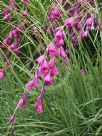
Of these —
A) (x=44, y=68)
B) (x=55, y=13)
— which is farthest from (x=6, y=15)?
(x=44, y=68)

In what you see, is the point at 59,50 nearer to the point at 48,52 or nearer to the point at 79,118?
the point at 48,52

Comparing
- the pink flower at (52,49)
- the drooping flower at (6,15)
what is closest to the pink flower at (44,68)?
the pink flower at (52,49)

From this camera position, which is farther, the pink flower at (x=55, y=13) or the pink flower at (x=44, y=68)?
the pink flower at (x=55, y=13)

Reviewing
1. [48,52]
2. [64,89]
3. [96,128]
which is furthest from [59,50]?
[96,128]

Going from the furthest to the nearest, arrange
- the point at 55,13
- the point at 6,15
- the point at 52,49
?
the point at 6,15, the point at 55,13, the point at 52,49

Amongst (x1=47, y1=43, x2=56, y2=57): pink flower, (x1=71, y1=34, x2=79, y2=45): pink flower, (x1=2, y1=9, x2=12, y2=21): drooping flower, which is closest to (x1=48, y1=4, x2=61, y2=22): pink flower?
(x1=71, y1=34, x2=79, y2=45): pink flower

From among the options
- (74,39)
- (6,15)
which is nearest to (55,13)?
(74,39)

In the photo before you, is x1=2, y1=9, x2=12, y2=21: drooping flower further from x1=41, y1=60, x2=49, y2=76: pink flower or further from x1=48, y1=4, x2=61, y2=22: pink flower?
x1=41, y1=60, x2=49, y2=76: pink flower

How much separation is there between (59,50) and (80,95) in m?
0.78

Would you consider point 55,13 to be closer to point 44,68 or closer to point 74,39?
point 74,39

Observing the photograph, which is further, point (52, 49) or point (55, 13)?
point (55, 13)

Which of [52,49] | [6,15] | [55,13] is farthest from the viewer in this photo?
[6,15]

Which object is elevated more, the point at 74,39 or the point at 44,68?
the point at 44,68

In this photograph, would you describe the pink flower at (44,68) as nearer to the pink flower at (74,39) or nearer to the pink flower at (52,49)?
the pink flower at (52,49)
